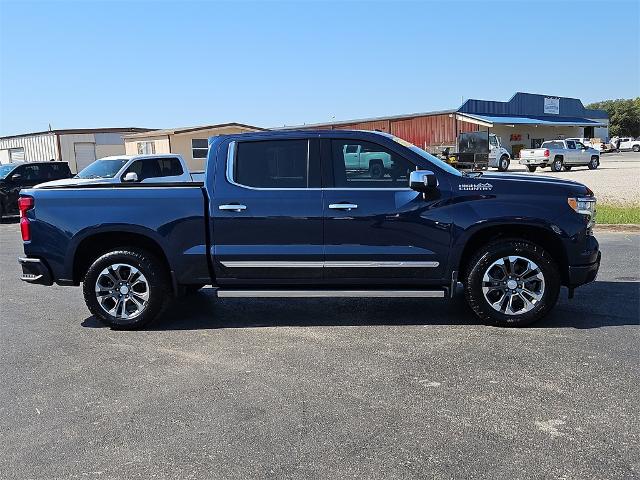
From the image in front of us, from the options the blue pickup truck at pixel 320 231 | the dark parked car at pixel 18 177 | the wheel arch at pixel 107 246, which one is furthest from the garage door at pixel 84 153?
the blue pickup truck at pixel 320 231

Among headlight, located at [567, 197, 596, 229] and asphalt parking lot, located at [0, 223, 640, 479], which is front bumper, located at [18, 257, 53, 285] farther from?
headlight, located at [567, 197, 596, 229]

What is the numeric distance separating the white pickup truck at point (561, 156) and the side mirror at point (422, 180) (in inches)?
1244

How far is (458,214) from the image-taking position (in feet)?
17.6

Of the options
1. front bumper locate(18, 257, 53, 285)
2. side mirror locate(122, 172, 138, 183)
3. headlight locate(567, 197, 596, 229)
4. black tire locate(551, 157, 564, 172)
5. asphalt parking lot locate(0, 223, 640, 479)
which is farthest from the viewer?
black tire locate(551, 157, 564, 172)

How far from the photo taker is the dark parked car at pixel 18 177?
54.7 feet

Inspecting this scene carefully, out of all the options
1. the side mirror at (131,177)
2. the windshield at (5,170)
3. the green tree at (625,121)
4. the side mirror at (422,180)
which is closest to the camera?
the side mirror at (422,180)

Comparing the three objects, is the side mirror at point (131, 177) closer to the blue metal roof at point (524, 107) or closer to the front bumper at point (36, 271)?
the front bumper at point (36, 271)

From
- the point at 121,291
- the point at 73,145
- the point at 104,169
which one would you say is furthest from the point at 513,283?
the point at 73,145

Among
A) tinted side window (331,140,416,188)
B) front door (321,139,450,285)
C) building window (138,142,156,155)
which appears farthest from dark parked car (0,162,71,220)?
building window (138,142,156,155)

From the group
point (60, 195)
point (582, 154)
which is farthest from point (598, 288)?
point (582, 154)

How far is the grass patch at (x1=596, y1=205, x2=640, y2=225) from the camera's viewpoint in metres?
→ 12.2

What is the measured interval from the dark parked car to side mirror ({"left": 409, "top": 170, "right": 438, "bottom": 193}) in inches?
594

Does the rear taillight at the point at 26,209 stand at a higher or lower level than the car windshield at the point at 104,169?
lower

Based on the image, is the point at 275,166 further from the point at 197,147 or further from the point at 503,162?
the point at 503,162
